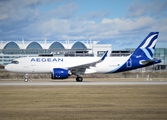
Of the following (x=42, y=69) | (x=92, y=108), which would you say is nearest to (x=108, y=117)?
(x=92, y=108)

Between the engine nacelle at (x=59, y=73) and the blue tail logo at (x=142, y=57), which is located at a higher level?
the blue tail logo at (x=142, y=57)

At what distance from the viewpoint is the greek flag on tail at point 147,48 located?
5106 cm

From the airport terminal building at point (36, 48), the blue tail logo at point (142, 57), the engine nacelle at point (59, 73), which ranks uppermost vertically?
the airport terminal building at point (36, 48)

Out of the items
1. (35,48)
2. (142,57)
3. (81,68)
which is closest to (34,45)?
(35,48)

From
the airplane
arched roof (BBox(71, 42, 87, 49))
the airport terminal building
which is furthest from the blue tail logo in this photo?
arched roof (BBox(71, 42, 87, 49))

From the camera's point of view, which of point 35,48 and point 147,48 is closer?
point 147,48

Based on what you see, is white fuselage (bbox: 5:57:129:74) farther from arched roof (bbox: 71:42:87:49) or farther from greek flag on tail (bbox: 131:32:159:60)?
arched roof (bbox: 71:42:87:49)

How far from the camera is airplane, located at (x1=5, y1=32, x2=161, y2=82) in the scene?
154 ft

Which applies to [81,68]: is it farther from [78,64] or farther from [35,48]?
[35,48]

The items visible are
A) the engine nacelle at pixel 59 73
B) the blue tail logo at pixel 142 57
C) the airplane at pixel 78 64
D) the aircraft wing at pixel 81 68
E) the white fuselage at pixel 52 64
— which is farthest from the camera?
the blue tail logo at pixel 142 57

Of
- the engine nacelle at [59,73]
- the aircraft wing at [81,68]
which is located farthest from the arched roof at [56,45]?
the engine nacelle at [59,73]

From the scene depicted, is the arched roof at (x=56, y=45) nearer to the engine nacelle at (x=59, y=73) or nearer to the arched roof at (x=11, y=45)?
the arched roof at (x=11, y=45)

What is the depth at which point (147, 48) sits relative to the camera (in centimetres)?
5172

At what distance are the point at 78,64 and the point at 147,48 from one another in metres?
10.8
